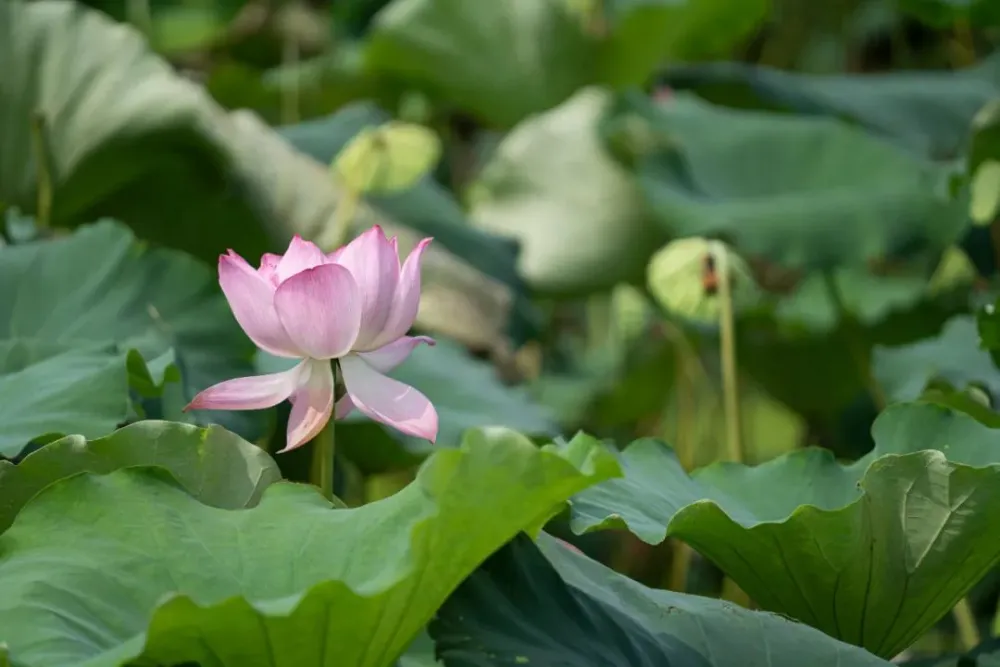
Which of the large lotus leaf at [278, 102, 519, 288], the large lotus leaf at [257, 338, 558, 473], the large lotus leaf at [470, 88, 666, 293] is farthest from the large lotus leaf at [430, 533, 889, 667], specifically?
the large lotus leaf at [470, 88, 666, 293]

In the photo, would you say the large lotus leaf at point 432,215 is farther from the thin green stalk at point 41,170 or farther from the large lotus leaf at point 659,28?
the large lotus leaf at point 659,28

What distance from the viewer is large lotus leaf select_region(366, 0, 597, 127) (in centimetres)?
210

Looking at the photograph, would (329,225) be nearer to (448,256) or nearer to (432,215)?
(448,256)

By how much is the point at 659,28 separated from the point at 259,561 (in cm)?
177

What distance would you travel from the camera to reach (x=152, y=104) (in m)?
1.36

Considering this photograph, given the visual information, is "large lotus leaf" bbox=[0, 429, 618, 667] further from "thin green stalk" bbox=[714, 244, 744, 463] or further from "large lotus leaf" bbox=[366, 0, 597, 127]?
"large lotus leaf" bbox=[366, 0, 597, 127]

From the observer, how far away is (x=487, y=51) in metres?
2.16

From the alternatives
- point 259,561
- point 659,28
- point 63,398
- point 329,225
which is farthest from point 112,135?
point 659,28

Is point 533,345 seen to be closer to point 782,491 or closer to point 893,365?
point 893,365

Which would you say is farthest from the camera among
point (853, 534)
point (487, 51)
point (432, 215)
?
point (487, 51)

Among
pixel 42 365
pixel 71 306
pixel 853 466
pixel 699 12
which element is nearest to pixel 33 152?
pixel 71 306

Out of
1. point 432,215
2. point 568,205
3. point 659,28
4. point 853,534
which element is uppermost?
point 853,534

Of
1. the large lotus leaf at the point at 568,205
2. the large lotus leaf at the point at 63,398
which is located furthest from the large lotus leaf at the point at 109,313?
the large lotus leaf at the point at 568,205

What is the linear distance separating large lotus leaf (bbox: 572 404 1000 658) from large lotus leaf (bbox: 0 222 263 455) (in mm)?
342
